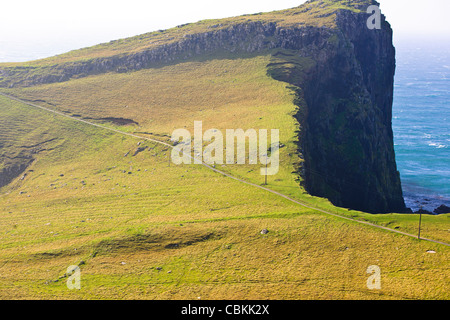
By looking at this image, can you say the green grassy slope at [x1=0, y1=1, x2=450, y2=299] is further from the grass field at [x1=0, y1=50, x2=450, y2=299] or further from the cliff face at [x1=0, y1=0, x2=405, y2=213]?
the cliff face at [x1=0, y1=0, x2=405, y2=213]

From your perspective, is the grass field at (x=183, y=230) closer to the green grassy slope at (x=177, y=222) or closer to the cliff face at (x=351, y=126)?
the green grassy slope at (x=177, y=222)

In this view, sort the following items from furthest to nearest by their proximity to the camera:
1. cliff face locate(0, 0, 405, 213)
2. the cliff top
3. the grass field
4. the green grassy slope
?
the cliff top < cliff face locate(0, 0, 405, 213) < the green grassy slope < the grass field

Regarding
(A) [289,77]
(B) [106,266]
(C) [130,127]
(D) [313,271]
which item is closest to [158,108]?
(C) [130,127]

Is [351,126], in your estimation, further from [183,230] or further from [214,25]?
[183,230]

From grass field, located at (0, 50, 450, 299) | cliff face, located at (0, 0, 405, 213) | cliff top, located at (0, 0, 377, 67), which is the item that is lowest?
grass field, located at (0, 50, 450, 299)

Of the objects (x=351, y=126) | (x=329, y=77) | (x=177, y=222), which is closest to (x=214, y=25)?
(x=329, y=77)

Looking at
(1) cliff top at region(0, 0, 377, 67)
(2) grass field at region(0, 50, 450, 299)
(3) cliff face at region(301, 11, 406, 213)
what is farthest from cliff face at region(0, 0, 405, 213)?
(2) grass field at region(0, 50, 450, 299)
